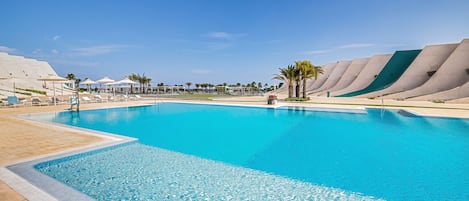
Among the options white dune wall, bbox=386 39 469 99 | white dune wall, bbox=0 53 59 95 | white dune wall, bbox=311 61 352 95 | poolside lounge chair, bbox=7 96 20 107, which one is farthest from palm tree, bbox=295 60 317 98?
white dune wall, bbox=0 53 59 95

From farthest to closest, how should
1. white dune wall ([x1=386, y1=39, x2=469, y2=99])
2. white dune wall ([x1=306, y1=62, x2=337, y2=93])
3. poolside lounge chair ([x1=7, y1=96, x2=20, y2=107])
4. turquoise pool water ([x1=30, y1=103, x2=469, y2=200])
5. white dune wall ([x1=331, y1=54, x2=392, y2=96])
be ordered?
1. white dune wall ([x1=306, y1=62, x2=337, y2=93])
2. white dune wall ([x1=331, y1=54, x2=392, y2=96])
3. white dune wall ([x1=386, y1=39, x2=469, y2=99])
4. poolside lounge chair ([x1=7, y1=96, x2=20, y2=107])
5. turquoise pool water ([x1=30, y1=103, x2=469, y2=200])

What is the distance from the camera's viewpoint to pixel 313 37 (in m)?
27.6

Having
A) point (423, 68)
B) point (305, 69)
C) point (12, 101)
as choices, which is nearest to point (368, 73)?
point (423, 68)

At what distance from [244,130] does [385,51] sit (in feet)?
127

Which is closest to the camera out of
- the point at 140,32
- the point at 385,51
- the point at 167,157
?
the point at 167,157

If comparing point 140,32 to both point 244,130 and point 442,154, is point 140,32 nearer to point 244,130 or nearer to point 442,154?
point 244,130

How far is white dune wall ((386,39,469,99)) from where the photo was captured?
2237cm

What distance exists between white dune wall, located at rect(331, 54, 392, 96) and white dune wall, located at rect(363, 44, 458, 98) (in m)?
6.03

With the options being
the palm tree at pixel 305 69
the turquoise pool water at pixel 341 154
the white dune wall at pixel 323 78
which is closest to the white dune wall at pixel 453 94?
the palm tree at pixel 305 69

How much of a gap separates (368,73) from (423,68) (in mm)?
7693

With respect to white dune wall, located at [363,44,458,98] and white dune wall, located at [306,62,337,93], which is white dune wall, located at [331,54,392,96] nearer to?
white dune wall, located at [363,44,458,98]

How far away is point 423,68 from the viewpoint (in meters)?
26.7

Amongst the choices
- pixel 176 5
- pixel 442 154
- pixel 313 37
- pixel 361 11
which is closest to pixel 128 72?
pixel 176 5

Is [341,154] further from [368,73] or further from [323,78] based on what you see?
[323,78]
